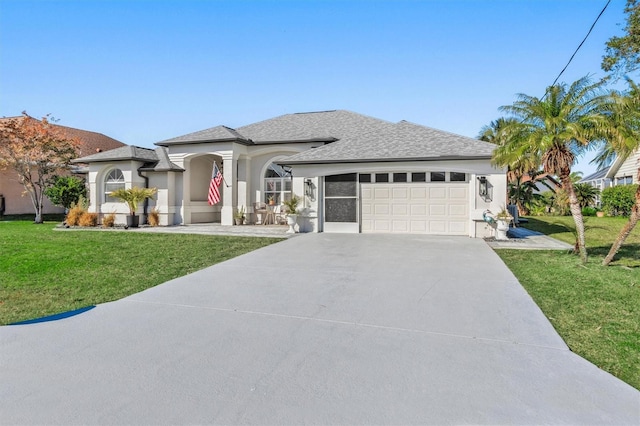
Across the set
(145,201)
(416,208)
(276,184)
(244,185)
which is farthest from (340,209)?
(145,201)

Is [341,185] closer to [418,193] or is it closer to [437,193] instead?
[418,193]

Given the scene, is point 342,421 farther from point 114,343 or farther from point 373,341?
point 114,343

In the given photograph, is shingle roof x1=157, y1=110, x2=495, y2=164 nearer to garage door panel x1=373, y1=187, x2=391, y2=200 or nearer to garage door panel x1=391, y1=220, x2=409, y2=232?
garage door panel x1=373, y1=187, x2=391, y2=200

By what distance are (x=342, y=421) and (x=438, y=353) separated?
1.61m

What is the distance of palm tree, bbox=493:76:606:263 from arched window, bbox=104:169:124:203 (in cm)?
1921

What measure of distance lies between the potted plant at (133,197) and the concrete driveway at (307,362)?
1316 cm

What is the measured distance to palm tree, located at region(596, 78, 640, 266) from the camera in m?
7.99

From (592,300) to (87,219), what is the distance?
68.0 ft

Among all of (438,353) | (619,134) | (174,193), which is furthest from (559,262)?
(174,193)

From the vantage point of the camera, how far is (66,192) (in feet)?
69.1

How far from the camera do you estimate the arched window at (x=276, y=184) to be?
1978cm

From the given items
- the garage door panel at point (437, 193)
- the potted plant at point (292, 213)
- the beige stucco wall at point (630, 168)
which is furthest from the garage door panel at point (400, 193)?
the beige stucco wall at point (630, 168)

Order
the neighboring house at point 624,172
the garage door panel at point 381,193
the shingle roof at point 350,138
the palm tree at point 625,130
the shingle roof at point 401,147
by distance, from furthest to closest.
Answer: the neighboring house at point 624,172 → the garage door panel at point 381,193 → the shingle roof at point 350,138 → the shingle roof at point 401,147 → the palm tree at point 625,130

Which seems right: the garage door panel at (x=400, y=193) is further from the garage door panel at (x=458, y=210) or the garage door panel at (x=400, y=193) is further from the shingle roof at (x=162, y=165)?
the shingle roof at (x=162, y=165)
